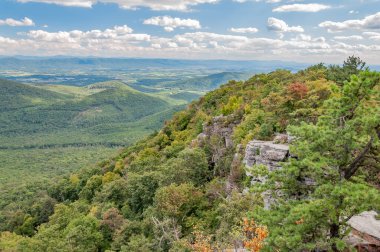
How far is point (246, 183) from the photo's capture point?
34.1 m

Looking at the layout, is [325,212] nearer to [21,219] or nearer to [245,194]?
[245,194]

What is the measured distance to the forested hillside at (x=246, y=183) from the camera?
17219mm

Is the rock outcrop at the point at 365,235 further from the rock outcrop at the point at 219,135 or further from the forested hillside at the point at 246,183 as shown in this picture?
the rock outcrop at the point at 219,135

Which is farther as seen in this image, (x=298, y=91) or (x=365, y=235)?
(x=298, y=91)

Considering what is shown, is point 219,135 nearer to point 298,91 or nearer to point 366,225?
point 298,91

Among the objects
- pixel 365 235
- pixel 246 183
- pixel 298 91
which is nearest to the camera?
pixel 365 235

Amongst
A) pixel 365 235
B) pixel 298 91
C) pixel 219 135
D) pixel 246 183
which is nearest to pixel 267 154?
pixel 246 183

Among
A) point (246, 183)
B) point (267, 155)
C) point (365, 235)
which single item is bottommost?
point (246, 183)

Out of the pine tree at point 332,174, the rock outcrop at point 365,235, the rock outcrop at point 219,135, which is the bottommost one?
the rock outcrop at point 219,135

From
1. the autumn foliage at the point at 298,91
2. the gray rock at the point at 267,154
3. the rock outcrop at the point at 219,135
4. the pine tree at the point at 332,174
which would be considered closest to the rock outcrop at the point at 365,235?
the pine tree at the point at 332,174

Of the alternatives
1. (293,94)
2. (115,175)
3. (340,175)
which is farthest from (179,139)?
(340,175)

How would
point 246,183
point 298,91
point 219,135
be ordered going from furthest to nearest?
point 219,135 < point 298,91 < point 246,183

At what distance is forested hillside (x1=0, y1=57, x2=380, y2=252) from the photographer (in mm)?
17219

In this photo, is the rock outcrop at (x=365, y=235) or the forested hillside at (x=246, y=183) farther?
the rock outcrop at (x=365, y=235)
